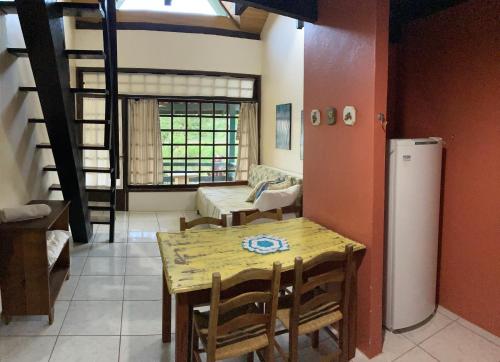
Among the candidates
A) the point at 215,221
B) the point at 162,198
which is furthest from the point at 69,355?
the point at 162,198

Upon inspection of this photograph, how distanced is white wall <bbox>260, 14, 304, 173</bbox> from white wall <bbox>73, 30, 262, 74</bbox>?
0.32 m

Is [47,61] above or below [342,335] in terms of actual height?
above

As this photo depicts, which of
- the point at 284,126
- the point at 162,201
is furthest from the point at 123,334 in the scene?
the point at 162,201

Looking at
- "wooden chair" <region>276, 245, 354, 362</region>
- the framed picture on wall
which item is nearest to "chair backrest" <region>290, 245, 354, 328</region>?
"wooden chair" <region>276, 245, 354, 362</region>

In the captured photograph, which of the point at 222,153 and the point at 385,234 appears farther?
the point at 222,153

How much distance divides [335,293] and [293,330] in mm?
310

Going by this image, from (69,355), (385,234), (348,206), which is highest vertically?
(348,206)

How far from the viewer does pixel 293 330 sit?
1822mm

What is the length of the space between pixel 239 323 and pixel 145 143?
4750 mm

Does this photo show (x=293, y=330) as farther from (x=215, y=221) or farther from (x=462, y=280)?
(x=462, y=280)

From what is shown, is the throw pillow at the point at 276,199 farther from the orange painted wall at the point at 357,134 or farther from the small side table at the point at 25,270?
the small side table at the point at 25,270

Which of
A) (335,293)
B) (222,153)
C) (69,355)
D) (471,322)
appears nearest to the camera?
(335,293)

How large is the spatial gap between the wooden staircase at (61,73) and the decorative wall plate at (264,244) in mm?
1875

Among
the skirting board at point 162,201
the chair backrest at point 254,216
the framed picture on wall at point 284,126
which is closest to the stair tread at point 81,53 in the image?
the chair backrest at point 254,216
